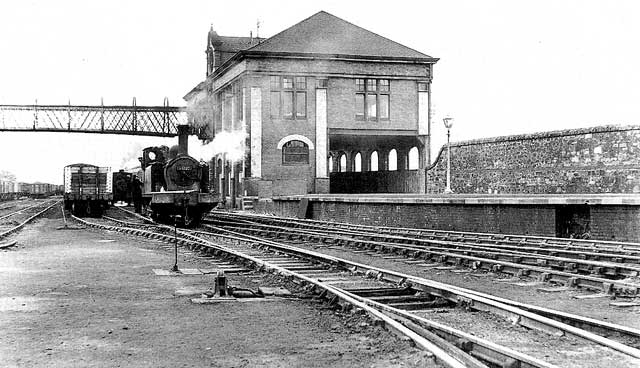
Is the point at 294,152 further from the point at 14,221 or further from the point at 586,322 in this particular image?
the point at 586,322

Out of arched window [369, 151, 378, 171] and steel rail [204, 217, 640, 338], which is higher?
arched window [369, 151, 378, 171]

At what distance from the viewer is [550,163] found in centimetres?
2361

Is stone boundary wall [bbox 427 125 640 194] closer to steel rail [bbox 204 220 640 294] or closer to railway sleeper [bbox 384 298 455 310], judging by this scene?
steel rail [bbox 204 220 640 294]

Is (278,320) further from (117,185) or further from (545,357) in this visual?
(117,185)

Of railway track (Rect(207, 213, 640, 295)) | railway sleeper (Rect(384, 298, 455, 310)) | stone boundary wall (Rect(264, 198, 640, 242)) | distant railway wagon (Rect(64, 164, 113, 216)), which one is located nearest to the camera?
railway sleeper (Rect(384, 298, 455, 310))

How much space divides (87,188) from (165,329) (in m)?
31.6

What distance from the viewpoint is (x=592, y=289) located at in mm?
9086

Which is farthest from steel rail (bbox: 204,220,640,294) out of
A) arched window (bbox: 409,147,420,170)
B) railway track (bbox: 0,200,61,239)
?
arched window (bbox: 409,147,420,170)

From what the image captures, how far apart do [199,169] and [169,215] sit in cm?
256

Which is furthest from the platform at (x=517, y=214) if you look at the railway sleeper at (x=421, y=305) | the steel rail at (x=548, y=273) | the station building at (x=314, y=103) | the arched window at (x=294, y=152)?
the arched window at (x=294, y=152)

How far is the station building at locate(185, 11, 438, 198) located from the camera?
37.1 metres

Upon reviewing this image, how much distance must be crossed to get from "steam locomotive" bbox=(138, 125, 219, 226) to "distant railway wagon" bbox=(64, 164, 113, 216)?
1118cm

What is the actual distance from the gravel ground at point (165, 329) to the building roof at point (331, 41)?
27736mm

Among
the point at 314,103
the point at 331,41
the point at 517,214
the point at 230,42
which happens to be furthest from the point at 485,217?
the point at 230,42
